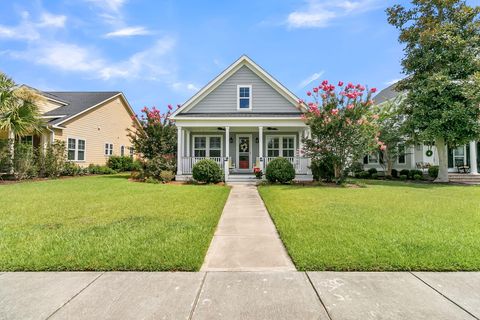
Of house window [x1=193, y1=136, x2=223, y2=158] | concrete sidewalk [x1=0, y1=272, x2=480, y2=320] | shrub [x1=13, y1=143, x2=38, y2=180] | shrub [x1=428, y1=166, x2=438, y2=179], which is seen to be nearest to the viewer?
concrete sidewalk [x1=0, y1=272, x2=480, y2=320]

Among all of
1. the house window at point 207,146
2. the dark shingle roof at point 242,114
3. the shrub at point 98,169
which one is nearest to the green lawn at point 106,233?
the dark shingle roof at point 242,114

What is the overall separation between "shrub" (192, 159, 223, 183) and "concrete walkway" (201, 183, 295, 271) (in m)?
6.40

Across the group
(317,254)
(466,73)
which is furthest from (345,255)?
(466,73)

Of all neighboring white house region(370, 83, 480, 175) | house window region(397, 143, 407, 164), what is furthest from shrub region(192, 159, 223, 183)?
neighboring white house region(370, 83, 480, 175)

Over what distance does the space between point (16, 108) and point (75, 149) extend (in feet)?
18.7

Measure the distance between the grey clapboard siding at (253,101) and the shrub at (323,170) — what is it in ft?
14.8

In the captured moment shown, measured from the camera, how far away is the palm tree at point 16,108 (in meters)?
12.5

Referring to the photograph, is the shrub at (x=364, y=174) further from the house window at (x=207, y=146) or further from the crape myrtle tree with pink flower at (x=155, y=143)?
the crape myrtle tree with pink flower at (x=155, y=143)

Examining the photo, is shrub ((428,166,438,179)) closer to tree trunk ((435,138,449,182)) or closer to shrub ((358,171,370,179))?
tree trunk ((435,138,449,182))

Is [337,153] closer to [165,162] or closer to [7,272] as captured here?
[165,162]

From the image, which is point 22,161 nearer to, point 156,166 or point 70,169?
point 70,169

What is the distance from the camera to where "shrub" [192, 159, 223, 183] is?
509 inches

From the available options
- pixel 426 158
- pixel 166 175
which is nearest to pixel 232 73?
pixel 166 175

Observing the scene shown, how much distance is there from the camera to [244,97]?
15820mm
